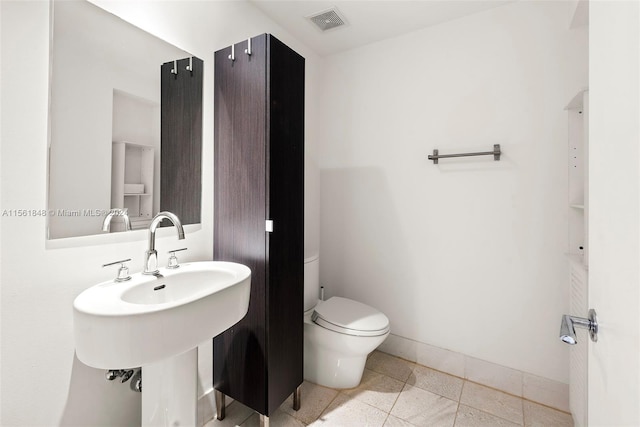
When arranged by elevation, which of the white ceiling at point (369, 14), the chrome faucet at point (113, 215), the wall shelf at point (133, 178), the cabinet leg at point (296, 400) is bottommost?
the cabinet leg at point (296, 400)

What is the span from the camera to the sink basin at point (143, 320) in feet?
2.60

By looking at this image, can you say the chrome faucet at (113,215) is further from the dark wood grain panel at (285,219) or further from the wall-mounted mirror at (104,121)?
the dark wood grain panel at (285,219)

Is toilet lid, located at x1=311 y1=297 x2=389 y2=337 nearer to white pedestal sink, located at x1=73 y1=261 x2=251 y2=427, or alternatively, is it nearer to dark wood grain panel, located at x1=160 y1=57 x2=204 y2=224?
white pedestal sink, located at x1=73 y1=261 x2=251 y2=427

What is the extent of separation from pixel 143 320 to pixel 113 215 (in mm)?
560

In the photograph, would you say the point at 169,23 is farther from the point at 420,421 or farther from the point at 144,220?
the point at 420,421

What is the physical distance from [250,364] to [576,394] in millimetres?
1547

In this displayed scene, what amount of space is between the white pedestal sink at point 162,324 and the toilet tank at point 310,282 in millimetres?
705

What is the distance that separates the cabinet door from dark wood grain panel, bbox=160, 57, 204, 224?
10cm

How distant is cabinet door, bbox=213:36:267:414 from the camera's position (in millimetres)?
1368
